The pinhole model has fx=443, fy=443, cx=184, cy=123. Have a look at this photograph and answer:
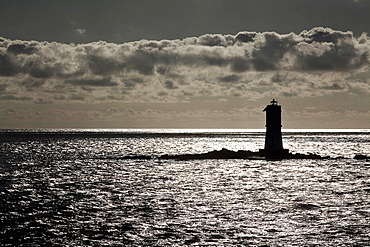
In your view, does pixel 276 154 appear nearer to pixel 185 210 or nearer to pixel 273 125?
pixel 273 125

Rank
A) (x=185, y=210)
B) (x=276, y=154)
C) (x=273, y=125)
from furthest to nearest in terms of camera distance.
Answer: (x=276, y=154) < (x=273, y=125) < (x=185, y=210)

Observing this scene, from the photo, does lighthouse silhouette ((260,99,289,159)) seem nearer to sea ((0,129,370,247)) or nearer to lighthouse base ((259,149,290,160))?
lighthouse base ((259,149,290,160))

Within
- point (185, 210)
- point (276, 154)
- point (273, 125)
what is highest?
point (273, 125)

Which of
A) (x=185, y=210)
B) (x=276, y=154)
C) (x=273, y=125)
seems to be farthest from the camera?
(x=276, y=154)

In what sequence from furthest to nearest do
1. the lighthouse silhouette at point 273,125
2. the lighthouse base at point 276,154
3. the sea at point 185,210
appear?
the lighthouse base at point 276,154 → the lighthouse silhouette at point 273,125 → the sea at point 185,210

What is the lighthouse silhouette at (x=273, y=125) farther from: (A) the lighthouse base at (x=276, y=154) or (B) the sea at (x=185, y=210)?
(B) the sea at (x=185, y=210)

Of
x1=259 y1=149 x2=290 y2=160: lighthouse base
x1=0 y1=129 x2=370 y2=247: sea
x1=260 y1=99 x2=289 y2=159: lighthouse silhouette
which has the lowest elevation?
x1=0 y1=129 x2=370 y2=247: sea

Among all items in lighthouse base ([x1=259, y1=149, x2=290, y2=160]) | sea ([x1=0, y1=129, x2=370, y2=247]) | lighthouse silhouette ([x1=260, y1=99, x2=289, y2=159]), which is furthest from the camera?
lighthouse base ([x1=259, y1=149, x2=290, y2=160])

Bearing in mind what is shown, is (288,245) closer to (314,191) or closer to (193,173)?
(314,191)

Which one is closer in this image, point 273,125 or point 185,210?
point 185,210

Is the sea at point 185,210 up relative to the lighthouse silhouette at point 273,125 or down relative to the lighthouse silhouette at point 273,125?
down

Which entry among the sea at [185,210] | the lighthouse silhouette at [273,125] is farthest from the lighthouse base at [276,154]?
the sea at [185,210]

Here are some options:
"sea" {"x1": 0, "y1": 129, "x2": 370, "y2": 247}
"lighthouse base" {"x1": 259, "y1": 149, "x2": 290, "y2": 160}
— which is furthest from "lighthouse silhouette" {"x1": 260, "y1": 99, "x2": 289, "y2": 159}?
"sea" {"x1": 0, "y1": 129, "x2": 370, "y2": 247}

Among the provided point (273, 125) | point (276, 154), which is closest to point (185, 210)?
point (273, 125)
